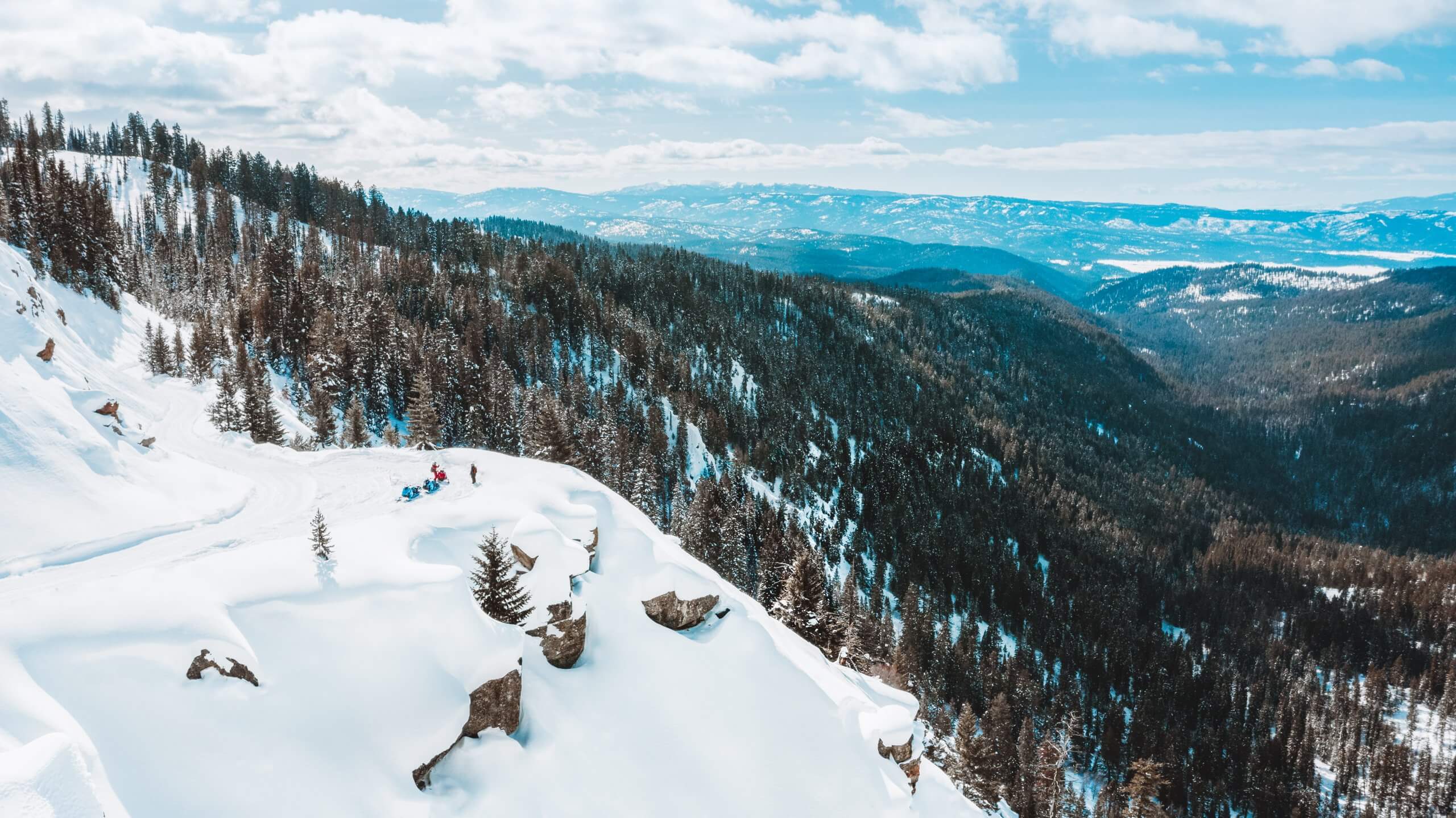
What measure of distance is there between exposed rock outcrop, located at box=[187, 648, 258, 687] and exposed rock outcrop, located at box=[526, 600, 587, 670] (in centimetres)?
868

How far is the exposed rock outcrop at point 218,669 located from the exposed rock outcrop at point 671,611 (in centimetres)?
1470

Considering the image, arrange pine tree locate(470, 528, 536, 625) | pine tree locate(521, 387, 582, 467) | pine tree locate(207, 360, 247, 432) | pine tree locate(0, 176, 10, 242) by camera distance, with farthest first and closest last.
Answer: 1. pine tree locate(0, 176, 10, 242)
2. pine tree locate(521, 387, 582, 467)
3. pine tree locate(207, 360, 247, 432)
4. pine tree locate(470, 528, 536, 625)

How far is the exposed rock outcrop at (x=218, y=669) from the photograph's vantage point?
54.1ft

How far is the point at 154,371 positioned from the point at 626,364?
79.9 metres

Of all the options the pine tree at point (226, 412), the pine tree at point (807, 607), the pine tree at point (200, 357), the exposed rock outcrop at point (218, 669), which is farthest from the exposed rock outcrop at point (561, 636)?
the pine tree at point (200, 357)

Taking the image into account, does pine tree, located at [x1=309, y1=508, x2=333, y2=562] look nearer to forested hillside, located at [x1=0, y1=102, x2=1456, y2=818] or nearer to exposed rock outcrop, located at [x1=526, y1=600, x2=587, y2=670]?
exposed rock outcrop, located at [x1=526, y1=600, x2=587, y2=670]

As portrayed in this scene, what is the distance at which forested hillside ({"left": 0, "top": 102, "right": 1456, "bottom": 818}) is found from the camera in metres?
73.0

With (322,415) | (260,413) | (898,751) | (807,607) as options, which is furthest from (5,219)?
(898,751)

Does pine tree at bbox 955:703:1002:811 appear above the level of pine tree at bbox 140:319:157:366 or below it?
below

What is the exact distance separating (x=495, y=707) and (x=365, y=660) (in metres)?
4.20

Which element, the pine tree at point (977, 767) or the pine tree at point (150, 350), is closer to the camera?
the pine tree at point (977, 767)

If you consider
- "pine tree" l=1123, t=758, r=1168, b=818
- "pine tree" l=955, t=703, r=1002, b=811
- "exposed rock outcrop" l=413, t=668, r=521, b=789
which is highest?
"exposed rock outcrop" l=413, t=668, r=521, b=789

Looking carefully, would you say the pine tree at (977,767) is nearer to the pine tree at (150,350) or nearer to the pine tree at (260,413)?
the pine tree at (260,413)

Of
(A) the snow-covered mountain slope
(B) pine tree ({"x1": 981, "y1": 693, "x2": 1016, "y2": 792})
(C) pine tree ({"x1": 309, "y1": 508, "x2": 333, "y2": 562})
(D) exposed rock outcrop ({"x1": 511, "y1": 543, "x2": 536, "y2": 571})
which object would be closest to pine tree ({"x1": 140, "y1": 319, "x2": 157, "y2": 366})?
(A) the snow-covered mountain slope
